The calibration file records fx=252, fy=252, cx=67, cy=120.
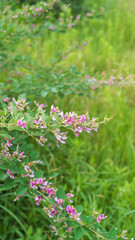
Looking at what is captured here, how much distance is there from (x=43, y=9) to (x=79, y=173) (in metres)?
1.27

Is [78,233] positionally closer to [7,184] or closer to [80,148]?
[7,184]

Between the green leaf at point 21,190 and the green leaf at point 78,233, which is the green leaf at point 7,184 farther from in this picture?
the green leaf at point 78,233

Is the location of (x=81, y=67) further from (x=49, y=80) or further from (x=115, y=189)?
(x=115, y=189)

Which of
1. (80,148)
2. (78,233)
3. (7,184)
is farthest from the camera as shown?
(80,148)

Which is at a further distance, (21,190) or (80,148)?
(80,148)

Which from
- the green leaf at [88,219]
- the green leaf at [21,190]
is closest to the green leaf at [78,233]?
the green leaf at [88,219]

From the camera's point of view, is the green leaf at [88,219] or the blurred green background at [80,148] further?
the blurred green background at [80,148]

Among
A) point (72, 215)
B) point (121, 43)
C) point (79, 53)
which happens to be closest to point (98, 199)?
point (72, 215)

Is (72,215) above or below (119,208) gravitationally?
above

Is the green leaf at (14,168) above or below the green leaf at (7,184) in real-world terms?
above

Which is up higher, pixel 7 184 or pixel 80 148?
pixel 7 184

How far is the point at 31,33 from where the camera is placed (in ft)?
6.98

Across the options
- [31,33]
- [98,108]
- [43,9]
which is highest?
[43,9]

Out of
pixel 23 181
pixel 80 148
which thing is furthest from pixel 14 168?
pixel 80 148
